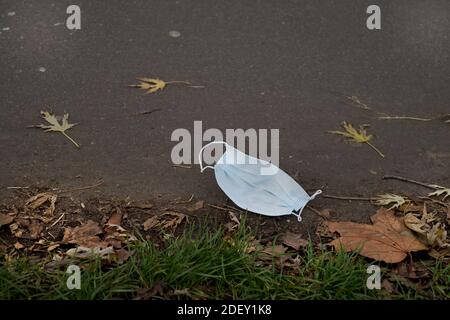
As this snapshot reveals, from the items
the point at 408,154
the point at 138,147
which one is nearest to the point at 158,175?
the point at 138,147

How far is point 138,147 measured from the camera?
3.53 meters

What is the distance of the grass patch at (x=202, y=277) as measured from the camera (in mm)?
2691

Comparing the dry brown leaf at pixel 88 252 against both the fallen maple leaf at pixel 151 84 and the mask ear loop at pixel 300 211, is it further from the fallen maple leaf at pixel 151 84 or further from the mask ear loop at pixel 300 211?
the fallen maple leaf at pixel 151 84

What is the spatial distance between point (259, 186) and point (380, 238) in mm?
652

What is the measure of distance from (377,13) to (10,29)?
257 centimetres

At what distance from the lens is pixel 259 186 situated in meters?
3.26

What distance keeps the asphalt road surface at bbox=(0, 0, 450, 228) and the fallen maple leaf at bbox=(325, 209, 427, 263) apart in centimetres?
13

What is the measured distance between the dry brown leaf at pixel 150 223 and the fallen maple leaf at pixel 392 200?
3.72 feet

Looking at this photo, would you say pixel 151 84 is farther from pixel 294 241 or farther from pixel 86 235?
pixel 294 241

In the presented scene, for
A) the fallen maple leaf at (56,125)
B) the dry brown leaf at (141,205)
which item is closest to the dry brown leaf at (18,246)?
the dry brown leaf at (141,205)

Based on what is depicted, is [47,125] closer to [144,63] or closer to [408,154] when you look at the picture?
[144,63]

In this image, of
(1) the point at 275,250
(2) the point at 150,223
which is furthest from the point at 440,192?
(2) the point at 150,223
